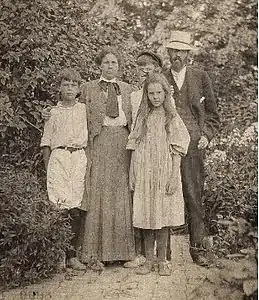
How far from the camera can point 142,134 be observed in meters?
3.39

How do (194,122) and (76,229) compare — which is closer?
(194,122)

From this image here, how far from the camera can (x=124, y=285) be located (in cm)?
337

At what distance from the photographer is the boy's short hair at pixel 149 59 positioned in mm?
3377

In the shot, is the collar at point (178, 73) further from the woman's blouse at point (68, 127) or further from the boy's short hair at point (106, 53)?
the woman's blouse at point (68, 127)

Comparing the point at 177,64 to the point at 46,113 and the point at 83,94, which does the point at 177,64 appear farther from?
the point at 46,113

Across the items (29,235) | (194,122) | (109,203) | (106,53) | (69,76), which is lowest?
(29,235)

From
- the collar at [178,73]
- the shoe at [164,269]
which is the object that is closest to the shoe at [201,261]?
the shoe at [164,269]

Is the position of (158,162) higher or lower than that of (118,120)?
lower

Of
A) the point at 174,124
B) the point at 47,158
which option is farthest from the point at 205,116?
the point at 47,158

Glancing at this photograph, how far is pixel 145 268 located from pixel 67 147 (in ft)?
2.32

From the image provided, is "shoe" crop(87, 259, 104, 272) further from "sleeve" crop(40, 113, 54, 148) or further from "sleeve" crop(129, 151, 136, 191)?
"sleeve" crop(40, 113, 54, 148)

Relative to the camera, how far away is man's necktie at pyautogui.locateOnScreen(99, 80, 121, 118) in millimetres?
3428

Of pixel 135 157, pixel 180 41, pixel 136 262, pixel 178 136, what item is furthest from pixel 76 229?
pixel 180 41

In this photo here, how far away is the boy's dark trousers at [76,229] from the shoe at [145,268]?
13.1 inches
